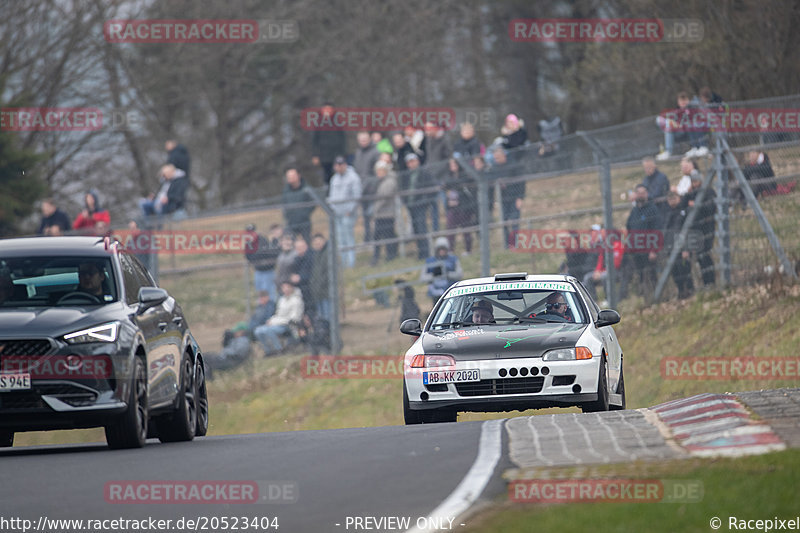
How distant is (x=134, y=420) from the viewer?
11148mm

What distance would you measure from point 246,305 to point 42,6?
1881cm

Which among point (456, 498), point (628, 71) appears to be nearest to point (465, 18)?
point (628, 71)

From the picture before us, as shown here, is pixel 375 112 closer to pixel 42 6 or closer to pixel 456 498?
pixel 42 6

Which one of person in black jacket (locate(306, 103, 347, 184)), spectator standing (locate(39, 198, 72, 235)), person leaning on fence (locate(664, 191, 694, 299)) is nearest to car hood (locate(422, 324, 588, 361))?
person leaning on fence (locate(664, 191, 694, 299))

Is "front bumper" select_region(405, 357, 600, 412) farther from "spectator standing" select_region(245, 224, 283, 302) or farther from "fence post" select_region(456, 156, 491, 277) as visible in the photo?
"spectator standing" select_region(245, 224, 283, 302)

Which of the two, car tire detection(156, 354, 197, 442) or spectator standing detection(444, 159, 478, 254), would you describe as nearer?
car tire detection(156, 354, 197, 442)

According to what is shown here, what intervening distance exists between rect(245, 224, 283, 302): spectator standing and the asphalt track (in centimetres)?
1200

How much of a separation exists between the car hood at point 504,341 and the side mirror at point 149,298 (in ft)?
8.39

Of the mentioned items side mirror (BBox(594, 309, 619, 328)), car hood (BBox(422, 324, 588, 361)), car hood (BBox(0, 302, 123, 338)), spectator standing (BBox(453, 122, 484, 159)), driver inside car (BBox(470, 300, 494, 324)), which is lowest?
car hood (BBox(422, 324, 588, 361))

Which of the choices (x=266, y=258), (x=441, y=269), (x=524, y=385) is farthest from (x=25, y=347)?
(x=266, y=258)

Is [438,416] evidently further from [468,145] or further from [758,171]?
[468,145]

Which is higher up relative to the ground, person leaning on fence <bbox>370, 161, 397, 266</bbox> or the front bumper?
person leaning on fence <bbox>370, 161, 397, 266</bbox>

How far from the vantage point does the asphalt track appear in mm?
7625

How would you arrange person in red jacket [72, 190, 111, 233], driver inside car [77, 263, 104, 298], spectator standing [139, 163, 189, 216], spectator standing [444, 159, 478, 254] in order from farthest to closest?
spectator standing [139, 163, 189, 216] → person in red jacket [72, 190, 111, 233] → spectator standing [444, 159, 478, 254] → driver inside car [77, 263, 104, 298]
